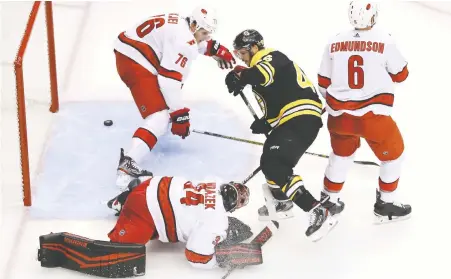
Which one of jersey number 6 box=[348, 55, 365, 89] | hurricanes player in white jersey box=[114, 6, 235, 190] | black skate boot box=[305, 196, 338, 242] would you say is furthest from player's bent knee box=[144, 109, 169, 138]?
jersey number 6 box=[348, 55, 365, 89]

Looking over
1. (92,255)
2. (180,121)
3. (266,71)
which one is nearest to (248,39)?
(266,71)

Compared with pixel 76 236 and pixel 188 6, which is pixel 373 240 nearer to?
pixel 76 236

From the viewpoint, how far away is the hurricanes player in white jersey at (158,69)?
16.8 ft

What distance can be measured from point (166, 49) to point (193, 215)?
0.99 m

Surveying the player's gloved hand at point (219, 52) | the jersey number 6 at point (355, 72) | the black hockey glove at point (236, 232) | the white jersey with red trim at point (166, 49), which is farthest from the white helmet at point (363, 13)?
the player's gloved hand at point (219, 52)

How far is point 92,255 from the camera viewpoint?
453cm

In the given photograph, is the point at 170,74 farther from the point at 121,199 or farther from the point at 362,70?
the point at 362,70

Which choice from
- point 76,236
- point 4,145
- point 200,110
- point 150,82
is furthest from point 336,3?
point 76,236

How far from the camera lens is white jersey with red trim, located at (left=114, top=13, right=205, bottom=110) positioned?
5.14 metres

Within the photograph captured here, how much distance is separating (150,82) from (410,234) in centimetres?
147

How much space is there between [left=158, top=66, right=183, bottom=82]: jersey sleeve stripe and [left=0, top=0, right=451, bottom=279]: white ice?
1.54 feet

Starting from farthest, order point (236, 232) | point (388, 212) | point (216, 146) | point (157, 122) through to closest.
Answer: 1. point (216, 146)
2. point (157, 122)
3. point (388, 212)
4. point (236, 232)

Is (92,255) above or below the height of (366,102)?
below

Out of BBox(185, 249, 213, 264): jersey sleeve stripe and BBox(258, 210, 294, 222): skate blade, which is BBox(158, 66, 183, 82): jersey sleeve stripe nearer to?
BBox(258, 210, 294, 222): skate blade
